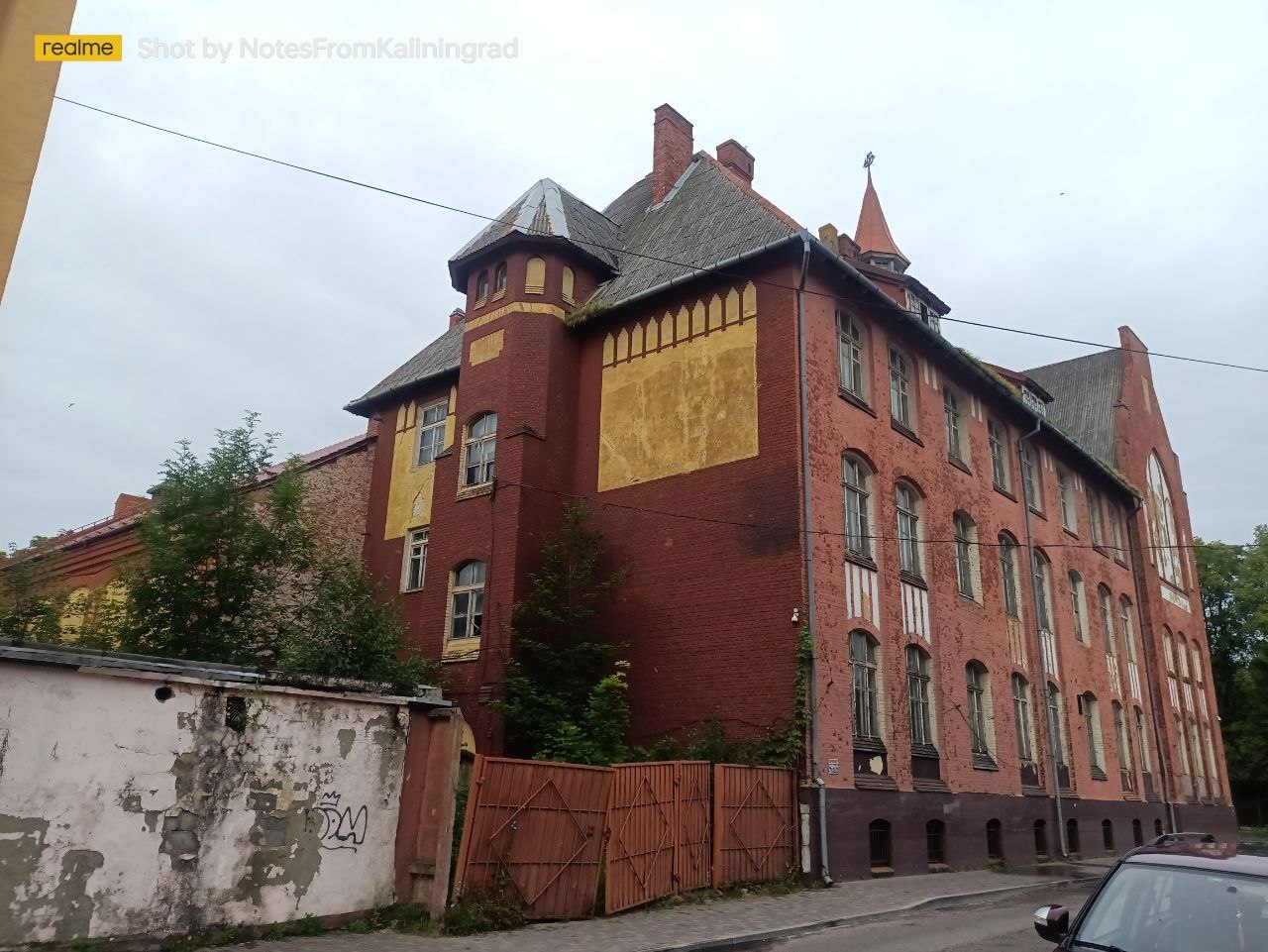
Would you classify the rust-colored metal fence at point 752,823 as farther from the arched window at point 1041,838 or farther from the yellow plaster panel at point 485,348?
the yellow plaster panel at point 485,348

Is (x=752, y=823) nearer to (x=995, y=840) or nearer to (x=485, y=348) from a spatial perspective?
(x=995, y=840)

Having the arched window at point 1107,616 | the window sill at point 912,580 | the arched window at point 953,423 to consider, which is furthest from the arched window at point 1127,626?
the window sill at point 912,580

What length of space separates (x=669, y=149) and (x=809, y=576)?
1298 centimetres

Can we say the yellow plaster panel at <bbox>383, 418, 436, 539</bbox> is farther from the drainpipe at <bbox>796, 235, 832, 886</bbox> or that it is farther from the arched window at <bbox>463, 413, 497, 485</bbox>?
the drainpipe at <bbox>796, 235, 832, 886</bbox>

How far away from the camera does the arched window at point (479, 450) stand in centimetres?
2036

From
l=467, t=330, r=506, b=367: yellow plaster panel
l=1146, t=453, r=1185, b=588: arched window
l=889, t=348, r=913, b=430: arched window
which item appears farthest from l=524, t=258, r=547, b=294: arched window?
l=1146, t=453, r=1185, b=588: arched window

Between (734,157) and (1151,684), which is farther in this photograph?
(1151,684)

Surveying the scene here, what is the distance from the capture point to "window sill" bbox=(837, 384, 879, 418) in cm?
1820

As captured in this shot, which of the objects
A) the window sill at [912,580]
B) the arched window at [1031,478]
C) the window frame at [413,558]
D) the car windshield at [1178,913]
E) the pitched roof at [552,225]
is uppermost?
the pitched roof at [552,225]

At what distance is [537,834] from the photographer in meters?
11.2

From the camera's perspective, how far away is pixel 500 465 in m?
19.6

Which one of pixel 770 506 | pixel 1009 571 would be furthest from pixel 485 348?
pixel 1009 571

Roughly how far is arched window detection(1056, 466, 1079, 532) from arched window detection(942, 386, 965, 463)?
19.7ft

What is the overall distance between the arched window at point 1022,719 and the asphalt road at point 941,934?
788cm
